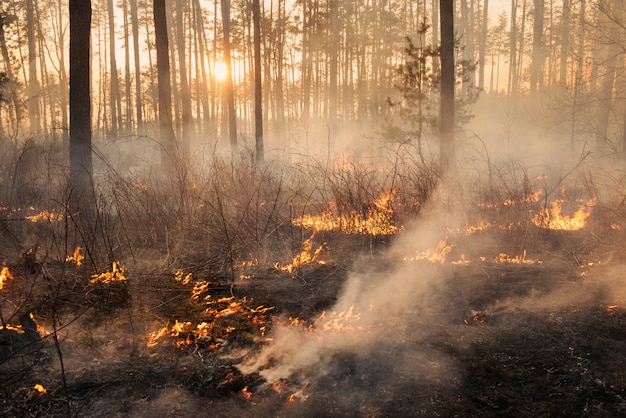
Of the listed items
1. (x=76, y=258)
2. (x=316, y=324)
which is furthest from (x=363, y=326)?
(x=76, y=258)

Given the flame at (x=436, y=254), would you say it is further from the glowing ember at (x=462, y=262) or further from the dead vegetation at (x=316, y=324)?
the glowing ember at (x=462, y=262)

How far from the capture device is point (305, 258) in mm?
5473

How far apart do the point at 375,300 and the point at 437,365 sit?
1.23m

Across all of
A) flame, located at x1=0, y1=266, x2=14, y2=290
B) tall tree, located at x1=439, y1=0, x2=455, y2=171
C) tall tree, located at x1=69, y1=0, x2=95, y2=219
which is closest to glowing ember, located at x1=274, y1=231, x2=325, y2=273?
flame, located at x1=0, y1=266, x2=14, y2=290

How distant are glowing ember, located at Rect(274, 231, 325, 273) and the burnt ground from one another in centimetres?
54

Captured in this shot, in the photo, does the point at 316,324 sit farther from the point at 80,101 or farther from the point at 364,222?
the point at 80,101

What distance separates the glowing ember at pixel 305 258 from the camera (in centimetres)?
514

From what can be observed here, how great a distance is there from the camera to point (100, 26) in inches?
1283

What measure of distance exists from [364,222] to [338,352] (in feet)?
11.5

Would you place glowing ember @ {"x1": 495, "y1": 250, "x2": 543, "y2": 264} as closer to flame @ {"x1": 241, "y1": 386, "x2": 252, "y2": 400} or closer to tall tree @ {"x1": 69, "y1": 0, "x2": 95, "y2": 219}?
flame @ {"x1": 241, "y1": 386, "x2": 252, "y2": 400}

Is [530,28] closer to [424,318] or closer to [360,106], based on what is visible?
[360,106]

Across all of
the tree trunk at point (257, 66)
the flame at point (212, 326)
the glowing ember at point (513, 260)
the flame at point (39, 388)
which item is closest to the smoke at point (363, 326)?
the flame at point (212, 326)

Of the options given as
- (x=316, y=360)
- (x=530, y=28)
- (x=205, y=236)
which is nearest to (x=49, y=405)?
(x=316, y=360)

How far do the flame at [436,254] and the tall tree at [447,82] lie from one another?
252cm
